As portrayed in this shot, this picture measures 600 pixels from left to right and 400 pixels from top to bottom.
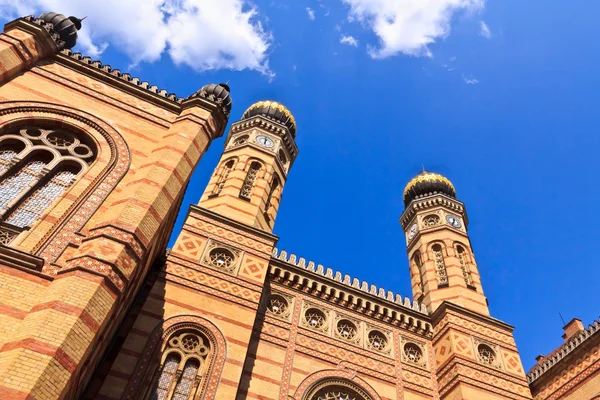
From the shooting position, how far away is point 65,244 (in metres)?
6.98

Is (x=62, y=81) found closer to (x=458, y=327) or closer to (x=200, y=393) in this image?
(x=200, y=393)

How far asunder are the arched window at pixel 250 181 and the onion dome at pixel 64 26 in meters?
6.27

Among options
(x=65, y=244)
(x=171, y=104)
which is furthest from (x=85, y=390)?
(x=171, y=104)

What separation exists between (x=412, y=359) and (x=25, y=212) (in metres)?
10.2

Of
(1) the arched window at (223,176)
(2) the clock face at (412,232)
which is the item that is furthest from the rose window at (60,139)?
(2) the clock face at (412,232)

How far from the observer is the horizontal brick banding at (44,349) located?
5.10m

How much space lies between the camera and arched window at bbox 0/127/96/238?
7.59 metres

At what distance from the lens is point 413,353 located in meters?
12.8

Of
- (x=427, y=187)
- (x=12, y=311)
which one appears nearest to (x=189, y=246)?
(x=12, y=311)

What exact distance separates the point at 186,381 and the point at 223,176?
7.80 metres

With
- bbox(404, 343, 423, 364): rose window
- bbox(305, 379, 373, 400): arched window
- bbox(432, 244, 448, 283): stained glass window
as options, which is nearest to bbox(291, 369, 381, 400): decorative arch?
bbox(305, 379, 373, 400): arched window

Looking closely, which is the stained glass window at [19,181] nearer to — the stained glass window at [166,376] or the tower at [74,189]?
the tower at [74,189]

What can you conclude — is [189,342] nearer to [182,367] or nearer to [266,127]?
[182,367]

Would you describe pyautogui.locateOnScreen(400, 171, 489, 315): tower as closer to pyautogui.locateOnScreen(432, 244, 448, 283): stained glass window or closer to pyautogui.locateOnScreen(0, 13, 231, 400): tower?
pyautogui.locateOnScreen(432, 244, 448, 283): stained glass window
